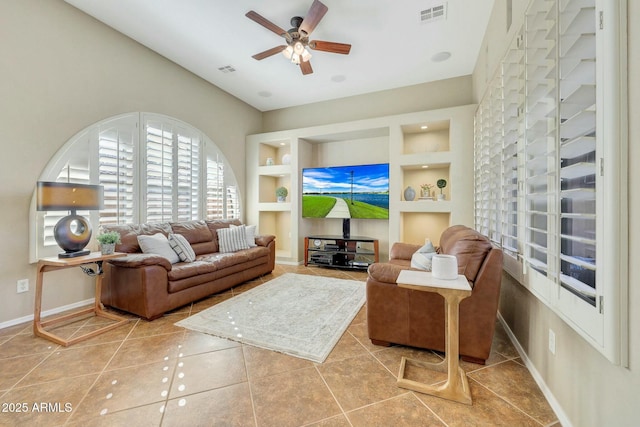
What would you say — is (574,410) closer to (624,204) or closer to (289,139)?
(624,204)

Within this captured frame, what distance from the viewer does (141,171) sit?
3.48m

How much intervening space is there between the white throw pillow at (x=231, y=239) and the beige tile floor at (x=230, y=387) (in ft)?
5.76

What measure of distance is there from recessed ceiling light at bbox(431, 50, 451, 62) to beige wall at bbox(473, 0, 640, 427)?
1657 millimetres

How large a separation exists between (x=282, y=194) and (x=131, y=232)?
8.89 feet

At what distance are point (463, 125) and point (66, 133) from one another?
493 centimetres

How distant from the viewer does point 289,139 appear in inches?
206

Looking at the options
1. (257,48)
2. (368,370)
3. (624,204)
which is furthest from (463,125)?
(368,370)

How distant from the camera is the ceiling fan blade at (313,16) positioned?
8.04 ft

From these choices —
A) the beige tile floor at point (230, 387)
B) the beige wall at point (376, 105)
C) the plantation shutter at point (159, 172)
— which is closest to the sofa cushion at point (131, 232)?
the plantation shutter at point (159, 172)

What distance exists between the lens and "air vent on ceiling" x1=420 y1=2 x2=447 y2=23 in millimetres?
2778

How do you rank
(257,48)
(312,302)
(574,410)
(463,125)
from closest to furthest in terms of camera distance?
(574,410)
(312,302)
(257,48)
(463,125)

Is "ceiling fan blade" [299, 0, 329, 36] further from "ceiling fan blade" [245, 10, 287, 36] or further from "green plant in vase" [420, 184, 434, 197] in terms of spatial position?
"green plant in vase" [420, 184, 434, 197]

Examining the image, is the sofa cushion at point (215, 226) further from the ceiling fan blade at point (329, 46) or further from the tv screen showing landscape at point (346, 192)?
the ceiling fan blade at point (329, 46)

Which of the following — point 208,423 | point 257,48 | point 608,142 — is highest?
point 257,48
